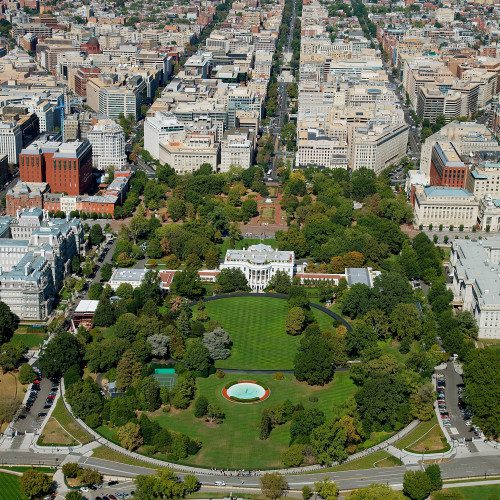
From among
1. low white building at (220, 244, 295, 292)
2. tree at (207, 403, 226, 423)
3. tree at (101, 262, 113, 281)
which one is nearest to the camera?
tree at (207, 403, 226, 423)

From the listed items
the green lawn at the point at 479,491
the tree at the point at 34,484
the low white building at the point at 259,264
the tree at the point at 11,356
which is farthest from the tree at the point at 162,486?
the low white building at the point at 259,264

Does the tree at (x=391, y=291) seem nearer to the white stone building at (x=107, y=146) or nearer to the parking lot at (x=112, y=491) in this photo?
the parking lot at (x=112, y=491)

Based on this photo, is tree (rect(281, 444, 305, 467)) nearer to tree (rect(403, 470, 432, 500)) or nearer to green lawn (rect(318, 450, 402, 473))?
green lawn (rect(318, 450, 402, 473))

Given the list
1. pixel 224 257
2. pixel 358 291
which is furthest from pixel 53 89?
pixel 358 291

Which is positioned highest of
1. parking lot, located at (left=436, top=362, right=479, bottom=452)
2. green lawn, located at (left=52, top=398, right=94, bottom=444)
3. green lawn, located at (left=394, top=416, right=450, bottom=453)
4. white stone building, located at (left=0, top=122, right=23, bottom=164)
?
white stone building, located at (left=0, top=122, right=23, bottom=164)

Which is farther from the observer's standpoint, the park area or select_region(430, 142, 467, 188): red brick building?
select_region(430, 142, 467, 188): red brick building

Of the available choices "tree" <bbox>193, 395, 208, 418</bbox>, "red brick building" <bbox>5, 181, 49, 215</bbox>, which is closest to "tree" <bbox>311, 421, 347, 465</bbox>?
"tree" <bbox>193, 395, 208, 418</bbox>

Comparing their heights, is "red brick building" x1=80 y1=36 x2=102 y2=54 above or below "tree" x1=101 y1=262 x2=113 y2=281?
above

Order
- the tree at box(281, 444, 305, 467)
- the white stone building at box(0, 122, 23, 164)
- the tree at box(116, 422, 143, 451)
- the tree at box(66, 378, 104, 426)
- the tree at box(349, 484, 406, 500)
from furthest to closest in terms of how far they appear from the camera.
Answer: the white stone building at box(0, 122, 23, 164) < the tree at box(66, 378, 104, 426) < the tree at box(116, 422, 143, 451) < the tree at box(281, 444, 305, 467) < the tree at box(349, 484, 406, 500)

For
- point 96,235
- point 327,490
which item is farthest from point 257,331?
point 96,235
